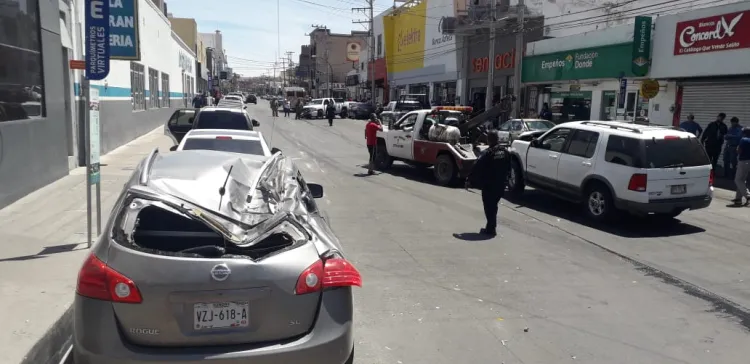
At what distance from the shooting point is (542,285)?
6.92 meters

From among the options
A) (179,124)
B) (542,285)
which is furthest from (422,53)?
(542,285)

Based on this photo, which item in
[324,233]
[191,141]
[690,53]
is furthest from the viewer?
[690,53]

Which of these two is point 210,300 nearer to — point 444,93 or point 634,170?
point 634,170

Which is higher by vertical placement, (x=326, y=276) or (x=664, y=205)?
(x=326, y=276)

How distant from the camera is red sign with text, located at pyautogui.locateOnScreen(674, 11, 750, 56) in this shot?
58.1ft

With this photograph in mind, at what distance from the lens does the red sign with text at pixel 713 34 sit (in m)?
17.7

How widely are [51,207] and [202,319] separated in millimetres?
7851

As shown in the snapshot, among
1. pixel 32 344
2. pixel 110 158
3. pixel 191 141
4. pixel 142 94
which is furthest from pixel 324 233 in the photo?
pixel 142 94

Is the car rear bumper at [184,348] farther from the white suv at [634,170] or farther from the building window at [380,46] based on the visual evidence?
the building window at [380,46]

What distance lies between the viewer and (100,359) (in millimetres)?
3311

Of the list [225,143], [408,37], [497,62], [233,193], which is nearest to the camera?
[233,193]

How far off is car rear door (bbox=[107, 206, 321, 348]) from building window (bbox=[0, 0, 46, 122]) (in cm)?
785

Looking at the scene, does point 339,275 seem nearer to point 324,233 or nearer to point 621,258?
point 324,233

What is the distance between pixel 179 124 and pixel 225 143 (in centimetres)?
1212
